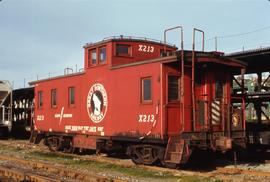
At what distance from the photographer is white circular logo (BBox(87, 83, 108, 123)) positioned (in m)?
14.7

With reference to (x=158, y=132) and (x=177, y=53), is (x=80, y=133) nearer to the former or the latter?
(x=158, y=132)

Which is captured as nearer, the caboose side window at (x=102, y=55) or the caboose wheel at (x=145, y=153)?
the caboose wheel at (x=145, y=153)

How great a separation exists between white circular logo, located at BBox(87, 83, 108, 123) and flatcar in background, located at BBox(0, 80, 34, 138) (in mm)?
10929

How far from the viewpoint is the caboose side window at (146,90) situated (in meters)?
12.7

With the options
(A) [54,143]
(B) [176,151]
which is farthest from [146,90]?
(A) [54,143]

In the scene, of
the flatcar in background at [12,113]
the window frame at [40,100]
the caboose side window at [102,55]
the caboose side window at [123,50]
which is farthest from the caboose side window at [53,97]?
the flatcar in background at [12,113]

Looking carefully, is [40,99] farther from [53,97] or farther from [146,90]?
[146,90]

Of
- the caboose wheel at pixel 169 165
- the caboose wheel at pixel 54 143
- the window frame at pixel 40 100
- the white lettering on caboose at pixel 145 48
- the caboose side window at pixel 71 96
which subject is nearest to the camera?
the caboose wheel at pixel 169 165

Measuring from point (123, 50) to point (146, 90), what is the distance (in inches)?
96.6

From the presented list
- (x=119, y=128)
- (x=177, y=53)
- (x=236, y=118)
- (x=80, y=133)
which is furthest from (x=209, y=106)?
(x=80, y=133)

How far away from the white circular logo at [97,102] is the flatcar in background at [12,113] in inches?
430

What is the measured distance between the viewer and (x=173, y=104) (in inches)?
486

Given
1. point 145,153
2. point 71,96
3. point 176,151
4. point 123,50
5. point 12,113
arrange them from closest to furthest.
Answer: point 176,151 < point 145,153 < point 123,50 < point 71,96 < point 12,113

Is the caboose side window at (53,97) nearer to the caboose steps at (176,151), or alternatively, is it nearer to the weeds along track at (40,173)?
the weeds along track at (40,173)
